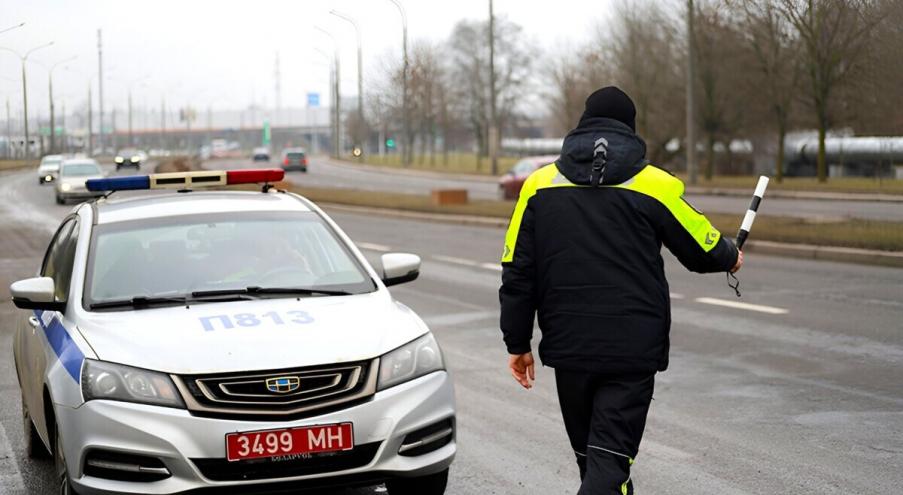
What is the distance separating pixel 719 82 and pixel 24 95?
115 feet

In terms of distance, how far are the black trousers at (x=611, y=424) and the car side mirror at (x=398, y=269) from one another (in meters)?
2.42

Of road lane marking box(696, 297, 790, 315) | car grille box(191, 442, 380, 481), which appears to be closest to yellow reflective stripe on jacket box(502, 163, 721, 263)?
car grille box(191, 442, 380, 481)

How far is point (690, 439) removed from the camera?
711cm

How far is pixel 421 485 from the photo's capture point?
5574mm

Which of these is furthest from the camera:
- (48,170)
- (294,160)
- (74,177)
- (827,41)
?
(294,160)

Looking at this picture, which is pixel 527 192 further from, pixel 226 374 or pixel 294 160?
pixel 294 160

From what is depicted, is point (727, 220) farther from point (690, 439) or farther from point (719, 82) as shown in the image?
point (719, 82)

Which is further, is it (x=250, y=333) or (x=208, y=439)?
(x=250, y=333)

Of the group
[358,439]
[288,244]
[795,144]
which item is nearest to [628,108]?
[358,439]

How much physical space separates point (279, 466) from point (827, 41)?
3007 cm

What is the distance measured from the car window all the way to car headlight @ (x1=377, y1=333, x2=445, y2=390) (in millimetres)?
1721

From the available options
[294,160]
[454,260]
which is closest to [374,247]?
[454,260]

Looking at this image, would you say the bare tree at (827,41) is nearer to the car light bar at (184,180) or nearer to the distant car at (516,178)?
the distant car at (516,178)

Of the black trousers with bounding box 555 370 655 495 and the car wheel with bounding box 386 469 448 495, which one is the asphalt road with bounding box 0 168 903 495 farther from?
the black trousers with bounding box 555 370 655 495
